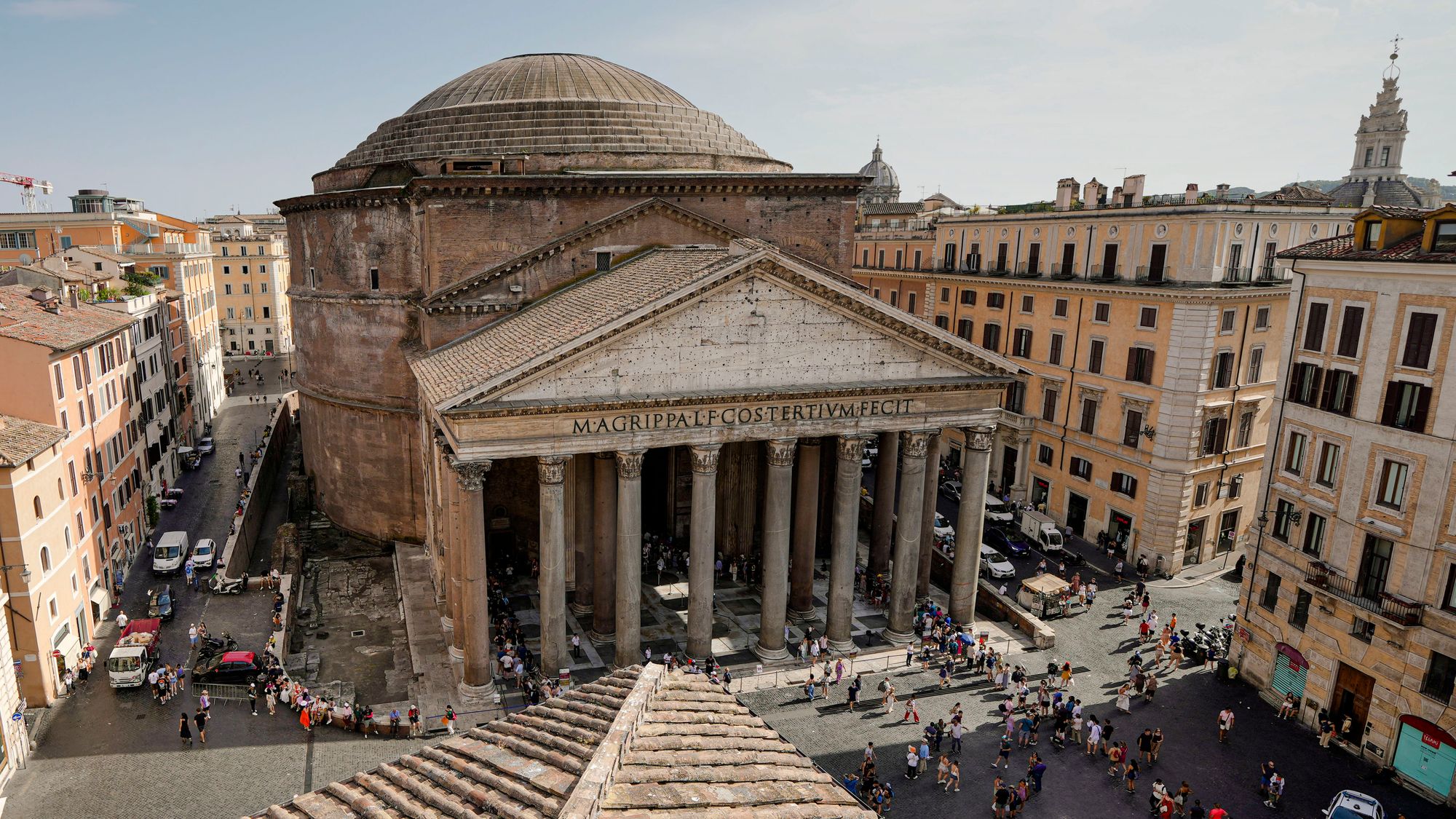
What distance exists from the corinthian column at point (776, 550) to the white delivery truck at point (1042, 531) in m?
16.4

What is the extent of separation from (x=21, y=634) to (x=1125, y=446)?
38.7 metres

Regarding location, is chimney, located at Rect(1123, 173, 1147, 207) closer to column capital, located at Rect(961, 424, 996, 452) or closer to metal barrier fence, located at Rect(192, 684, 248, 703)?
column capital, located at Rect(961, 424, 996, 452)

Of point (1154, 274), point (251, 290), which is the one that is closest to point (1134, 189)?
point (1154, 274)

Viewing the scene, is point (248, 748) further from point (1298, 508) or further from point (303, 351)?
point (1298, 508)

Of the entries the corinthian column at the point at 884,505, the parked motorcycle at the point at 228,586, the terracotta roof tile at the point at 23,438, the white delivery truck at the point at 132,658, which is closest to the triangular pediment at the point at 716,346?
the corinthian column at the point at 884,505

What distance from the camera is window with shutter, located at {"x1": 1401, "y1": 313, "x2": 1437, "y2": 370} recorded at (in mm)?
22531

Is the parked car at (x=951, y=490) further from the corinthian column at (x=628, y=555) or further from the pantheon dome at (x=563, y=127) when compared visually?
the corinthian column at (x=628, y=555)

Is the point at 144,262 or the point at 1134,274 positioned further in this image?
the point at 144,262

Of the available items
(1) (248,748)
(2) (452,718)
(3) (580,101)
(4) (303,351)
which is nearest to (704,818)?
(2) (452,718)

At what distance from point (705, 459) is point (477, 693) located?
29.5 feet

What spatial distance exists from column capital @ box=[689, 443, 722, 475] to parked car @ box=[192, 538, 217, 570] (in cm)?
2261

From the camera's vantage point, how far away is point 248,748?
23.1 meters

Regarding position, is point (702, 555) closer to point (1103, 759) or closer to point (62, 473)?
point (1103, 759)

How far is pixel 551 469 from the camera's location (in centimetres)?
2347
